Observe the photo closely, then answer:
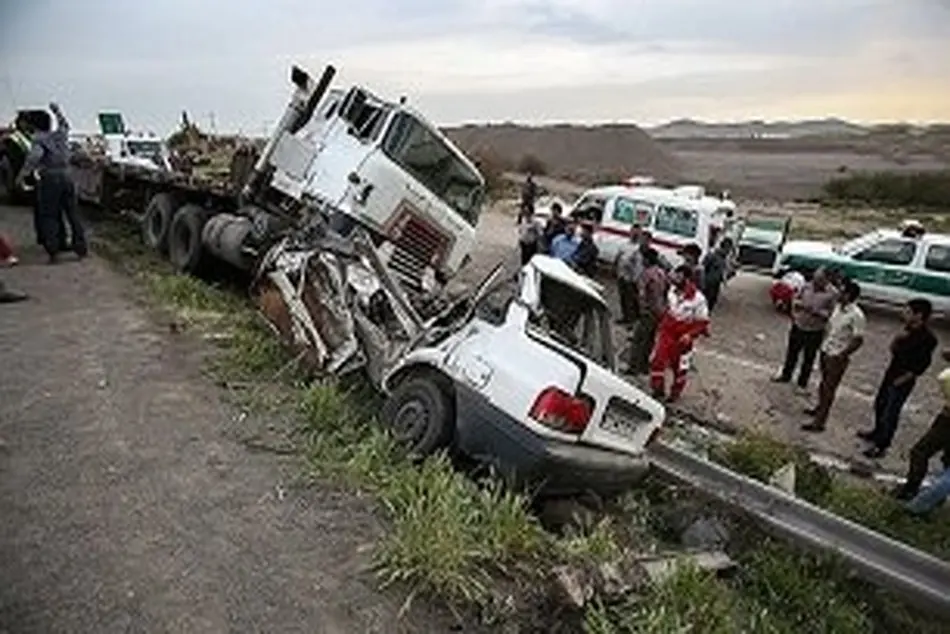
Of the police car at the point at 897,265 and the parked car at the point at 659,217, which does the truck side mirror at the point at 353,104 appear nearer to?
the parked car at the point at 659,217

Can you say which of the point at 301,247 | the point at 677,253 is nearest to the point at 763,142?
the point at 677,253

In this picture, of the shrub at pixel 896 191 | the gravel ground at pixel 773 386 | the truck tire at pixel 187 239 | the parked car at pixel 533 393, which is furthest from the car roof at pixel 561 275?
the shrub at pixel 896 191

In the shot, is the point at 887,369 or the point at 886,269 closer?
the point at 887,369

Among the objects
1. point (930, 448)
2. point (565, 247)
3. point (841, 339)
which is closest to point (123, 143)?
point (565, 247)

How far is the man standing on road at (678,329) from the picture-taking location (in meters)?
9.98

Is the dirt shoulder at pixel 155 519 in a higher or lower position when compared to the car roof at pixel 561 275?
lower

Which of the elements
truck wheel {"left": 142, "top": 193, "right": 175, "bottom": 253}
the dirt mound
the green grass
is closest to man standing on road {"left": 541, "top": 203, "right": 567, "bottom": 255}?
truck wheel {"left": 142, "top": 193, "right": 175, "bottom": 253}

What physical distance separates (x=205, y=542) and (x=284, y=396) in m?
2.63

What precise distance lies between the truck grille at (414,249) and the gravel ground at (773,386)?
1300 mm

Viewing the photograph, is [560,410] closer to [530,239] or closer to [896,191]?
[530,239]

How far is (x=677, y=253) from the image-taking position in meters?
16.1

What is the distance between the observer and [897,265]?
15953mm

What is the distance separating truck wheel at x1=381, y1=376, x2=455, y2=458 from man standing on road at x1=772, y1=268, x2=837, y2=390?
5.51 meters

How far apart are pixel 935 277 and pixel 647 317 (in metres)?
7.02
